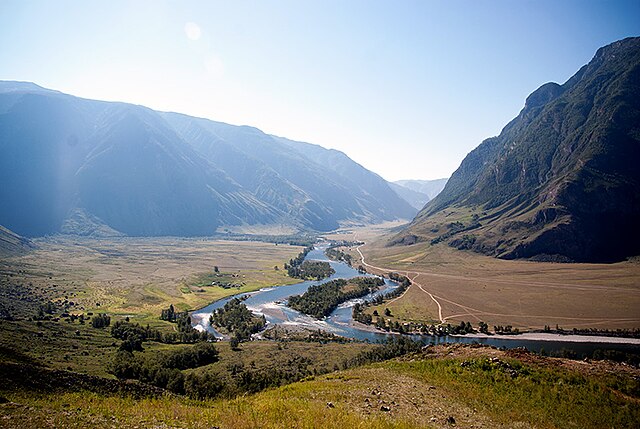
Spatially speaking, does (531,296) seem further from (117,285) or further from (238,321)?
(117,285)

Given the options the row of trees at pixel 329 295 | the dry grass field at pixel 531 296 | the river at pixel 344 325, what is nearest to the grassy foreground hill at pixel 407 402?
the river at pixel 344 325

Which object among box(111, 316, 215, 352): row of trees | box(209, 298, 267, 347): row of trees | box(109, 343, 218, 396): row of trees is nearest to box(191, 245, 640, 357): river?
box(209, 298, 267, 347): row of trees

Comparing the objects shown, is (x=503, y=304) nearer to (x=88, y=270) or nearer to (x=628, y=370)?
(x=628, y=370)

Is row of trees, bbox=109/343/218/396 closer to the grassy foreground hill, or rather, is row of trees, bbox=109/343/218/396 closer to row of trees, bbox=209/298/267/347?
row of trees, bbox=209/298/267/347

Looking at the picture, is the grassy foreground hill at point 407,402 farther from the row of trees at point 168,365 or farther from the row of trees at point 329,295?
the row of trees at point 329,295

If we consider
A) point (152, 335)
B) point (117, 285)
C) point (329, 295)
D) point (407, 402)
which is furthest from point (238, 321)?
point (407, 402)

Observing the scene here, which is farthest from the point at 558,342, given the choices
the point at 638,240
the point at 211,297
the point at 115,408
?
the point at 638,240
